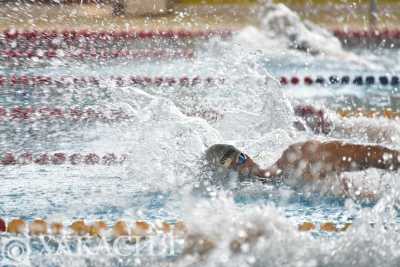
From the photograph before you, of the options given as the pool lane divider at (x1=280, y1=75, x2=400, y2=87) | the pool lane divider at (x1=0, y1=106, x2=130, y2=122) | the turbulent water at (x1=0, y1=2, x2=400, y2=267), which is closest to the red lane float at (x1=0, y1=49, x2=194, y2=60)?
the turbulent water at (x1=0, y1=2, x2=400, y2=267)

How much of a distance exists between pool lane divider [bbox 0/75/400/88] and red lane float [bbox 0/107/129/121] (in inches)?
27.5

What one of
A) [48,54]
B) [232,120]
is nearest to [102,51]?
[48,54]

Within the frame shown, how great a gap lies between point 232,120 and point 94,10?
216 inches

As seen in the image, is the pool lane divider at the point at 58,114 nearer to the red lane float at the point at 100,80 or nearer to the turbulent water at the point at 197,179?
the turbulent water at the point at 197,179

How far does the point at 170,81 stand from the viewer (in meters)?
5.18

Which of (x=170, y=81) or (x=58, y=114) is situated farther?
(x=170, y=81)

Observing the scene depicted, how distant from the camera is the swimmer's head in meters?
2.84

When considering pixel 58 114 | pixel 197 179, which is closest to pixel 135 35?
pixel 58 114

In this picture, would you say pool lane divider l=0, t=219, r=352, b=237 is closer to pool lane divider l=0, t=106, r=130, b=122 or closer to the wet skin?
the wet skin

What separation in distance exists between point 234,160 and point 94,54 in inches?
141

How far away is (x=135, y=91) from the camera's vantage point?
466cm

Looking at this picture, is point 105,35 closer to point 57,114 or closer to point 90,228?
point 57,114

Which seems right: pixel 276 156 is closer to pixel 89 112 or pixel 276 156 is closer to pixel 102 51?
pixel 89 112

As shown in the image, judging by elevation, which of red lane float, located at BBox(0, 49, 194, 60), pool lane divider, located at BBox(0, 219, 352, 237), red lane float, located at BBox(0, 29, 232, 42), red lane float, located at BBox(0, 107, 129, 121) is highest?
red lane float, located at BBox(0, 29, 232, 42)
